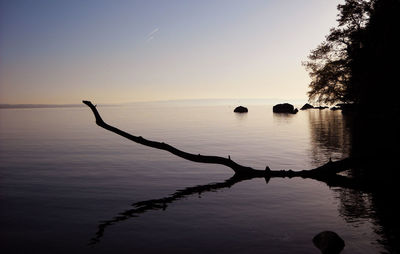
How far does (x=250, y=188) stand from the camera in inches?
630

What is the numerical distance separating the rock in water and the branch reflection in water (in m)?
5.90

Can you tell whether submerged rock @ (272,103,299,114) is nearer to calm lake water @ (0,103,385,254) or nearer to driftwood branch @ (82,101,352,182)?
calm lake water @ (0,103,385,254)

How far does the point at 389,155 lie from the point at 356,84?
37734 millimetres

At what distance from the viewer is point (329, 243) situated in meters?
8.59

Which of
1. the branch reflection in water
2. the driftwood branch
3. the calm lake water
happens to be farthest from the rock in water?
the driftwood branch

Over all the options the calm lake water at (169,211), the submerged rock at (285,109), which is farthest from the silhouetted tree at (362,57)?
the submerged rock at (285,109)

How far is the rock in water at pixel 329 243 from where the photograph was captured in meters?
8.55

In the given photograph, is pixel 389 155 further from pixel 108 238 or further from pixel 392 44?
pixel 392 44

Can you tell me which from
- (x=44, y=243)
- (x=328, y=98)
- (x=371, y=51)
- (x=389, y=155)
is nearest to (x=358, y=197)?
(x=389, y=155)

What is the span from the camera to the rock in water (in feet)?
28.1

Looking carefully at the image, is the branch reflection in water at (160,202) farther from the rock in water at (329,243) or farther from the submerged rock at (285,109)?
the submerged rock at (285,109)

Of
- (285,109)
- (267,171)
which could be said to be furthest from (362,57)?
(285,109)

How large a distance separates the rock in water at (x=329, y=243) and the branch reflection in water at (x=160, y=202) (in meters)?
5.90

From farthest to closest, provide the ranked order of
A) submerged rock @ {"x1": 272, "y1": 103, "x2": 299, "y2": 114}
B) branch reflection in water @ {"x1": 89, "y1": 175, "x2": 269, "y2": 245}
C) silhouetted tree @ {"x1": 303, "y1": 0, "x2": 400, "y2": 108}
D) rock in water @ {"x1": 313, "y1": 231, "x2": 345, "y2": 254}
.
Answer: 1. submerged rock @ {"x1": 272, "y1": 103, "x2": 299, "y2": 114}
2. silhouetted tree @ {"x1": 303, "y1": 0, "x2": 400, "y2": 108}
3. branch reflection in water @ {"x1": 89, "y1": 175, "x2": 269, "y2": 245}
4. rock in water @ {"x1": 313, "y1": 231, "x2": 345, "y2": 254}
